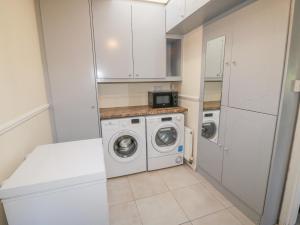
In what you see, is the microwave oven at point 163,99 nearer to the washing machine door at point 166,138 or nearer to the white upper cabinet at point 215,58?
the washing machine door at point 166,138

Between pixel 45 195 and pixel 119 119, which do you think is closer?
pixel 45 195

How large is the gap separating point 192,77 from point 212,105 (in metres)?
0.59

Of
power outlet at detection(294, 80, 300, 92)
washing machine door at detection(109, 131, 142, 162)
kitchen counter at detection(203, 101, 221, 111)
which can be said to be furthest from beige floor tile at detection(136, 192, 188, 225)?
power outlet at detection(294, 80, 300, 92)

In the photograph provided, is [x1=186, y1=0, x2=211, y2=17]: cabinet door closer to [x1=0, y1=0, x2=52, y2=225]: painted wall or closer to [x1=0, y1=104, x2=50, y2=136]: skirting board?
[x1=0, y1=0, x2=52, y2=225]: painted wall

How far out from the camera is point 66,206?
941 millimetres

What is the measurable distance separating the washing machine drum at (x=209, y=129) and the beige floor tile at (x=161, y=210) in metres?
0.89

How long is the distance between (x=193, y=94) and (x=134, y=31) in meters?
1.22

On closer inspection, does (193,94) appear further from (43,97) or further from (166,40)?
(43,97)

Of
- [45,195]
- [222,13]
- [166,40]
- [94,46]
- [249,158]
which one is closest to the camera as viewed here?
[45,195]

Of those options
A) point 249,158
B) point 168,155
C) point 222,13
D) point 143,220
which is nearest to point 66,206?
point 143,220

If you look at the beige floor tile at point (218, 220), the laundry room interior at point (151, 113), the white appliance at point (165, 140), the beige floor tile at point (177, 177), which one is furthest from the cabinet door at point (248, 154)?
the white appliance at point (165, 140)

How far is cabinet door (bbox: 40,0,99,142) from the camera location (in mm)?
1804

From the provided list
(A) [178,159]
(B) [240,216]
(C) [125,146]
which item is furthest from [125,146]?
(B) [240,216]

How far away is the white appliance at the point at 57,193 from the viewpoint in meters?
0.86
